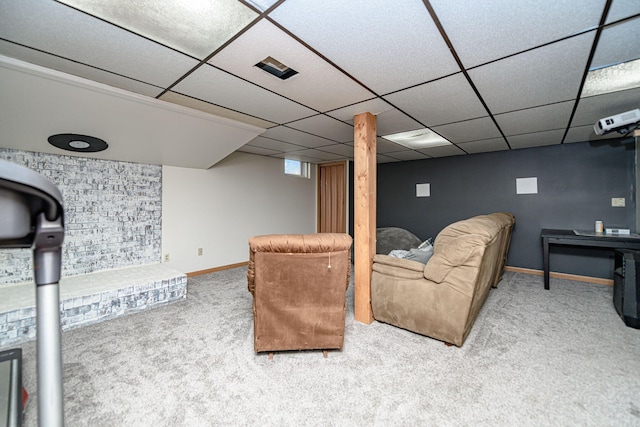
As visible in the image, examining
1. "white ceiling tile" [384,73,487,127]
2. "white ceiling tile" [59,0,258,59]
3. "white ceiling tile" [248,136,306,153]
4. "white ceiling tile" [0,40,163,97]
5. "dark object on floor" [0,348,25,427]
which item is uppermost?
"white ceiling tile" [248,136,306,153]

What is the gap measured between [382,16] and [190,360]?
254 centimetres

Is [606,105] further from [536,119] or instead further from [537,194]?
[537,194]

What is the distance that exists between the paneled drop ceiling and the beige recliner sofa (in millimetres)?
1202

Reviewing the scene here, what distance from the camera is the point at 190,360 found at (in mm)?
2014

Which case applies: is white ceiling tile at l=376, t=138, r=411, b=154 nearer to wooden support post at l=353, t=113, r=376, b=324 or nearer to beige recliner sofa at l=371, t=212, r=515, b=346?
wooden support post at l=353, t=113, r=376, b=324

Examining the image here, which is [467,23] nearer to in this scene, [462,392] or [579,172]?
[462,392]

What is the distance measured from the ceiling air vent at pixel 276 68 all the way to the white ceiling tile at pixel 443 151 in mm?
3154

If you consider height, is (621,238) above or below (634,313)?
above

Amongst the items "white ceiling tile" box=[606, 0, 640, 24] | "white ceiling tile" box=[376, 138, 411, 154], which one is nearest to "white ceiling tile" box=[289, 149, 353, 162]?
"white ceiling tile" box=[376, 138, 411, 154]

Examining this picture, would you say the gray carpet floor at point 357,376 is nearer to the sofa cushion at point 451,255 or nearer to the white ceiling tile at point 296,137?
the sofa cushion at point 451,255

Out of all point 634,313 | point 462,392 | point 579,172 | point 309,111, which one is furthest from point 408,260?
point 579,172

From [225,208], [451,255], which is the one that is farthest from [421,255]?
[225,208]

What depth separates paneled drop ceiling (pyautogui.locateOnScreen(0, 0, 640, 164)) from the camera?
1.36 m

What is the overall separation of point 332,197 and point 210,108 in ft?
12.4
